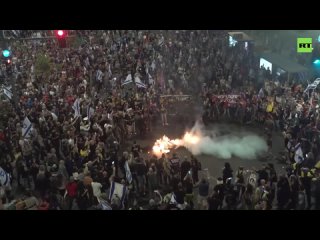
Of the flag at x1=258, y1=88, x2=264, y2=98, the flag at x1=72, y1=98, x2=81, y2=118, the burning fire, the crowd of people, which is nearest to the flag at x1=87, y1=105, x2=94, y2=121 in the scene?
the crowd of people

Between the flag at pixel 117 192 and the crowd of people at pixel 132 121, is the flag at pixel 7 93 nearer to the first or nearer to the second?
the crowd of people at pixel 132 121

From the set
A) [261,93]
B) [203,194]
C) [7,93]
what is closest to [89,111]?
[7,93]

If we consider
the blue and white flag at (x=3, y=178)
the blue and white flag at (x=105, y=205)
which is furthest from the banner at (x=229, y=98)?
the blue and white flag at (x=3, y=178)

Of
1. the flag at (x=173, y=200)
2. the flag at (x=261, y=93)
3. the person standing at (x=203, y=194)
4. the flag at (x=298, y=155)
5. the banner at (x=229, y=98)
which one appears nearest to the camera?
the flag at (x=173, y=200)

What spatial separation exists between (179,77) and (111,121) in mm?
8149

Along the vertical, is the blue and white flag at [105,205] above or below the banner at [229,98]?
below

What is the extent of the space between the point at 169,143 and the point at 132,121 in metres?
1.97

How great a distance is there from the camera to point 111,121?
19.6 meters

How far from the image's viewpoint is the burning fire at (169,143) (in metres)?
19.4

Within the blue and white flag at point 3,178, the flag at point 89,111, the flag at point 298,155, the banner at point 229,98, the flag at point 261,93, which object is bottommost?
the blue and white flag at point 3,178

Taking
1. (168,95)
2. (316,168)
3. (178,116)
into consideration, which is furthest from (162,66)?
(316,168)

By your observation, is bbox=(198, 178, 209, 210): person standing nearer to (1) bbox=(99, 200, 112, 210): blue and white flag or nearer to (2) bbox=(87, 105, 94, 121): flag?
(1) bbox=(99, 200, 112, 210): blue and white flag

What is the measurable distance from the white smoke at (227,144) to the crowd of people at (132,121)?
3.36 feet

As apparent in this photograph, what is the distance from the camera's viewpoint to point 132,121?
2045 cm
